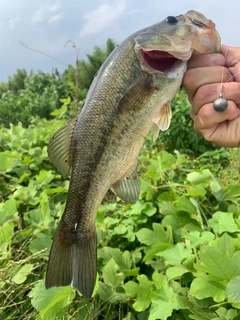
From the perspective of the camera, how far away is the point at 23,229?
85.3 inches

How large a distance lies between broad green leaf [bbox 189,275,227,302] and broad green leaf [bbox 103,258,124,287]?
0.43m

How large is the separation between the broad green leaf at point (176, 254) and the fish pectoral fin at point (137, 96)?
705mm

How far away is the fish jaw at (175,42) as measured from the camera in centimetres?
122

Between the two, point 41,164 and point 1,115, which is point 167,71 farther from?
point 1,115

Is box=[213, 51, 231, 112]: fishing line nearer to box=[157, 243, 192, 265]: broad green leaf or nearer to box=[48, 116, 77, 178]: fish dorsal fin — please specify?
box=[48, 116, 77, 178]: fish dorsal fin

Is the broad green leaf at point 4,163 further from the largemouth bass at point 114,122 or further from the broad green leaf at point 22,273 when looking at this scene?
the largemouth bass at point 114,122

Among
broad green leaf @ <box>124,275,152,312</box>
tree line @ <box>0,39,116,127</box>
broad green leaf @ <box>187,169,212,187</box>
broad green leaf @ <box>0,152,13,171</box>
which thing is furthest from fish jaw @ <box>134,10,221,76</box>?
tree line @ <box>0,39,116,127</box>

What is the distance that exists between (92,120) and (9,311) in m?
1.11

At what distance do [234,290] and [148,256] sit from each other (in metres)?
0.63

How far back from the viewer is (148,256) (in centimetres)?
176

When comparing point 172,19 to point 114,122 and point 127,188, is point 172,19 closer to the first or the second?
point 114,122

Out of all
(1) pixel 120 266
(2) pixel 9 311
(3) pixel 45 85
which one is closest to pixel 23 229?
(2) pixel 9 311

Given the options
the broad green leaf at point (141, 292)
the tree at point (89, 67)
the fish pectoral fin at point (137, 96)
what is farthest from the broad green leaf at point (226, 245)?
the tree at point (89, 67)

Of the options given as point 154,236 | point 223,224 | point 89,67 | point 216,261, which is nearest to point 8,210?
point 154,236
